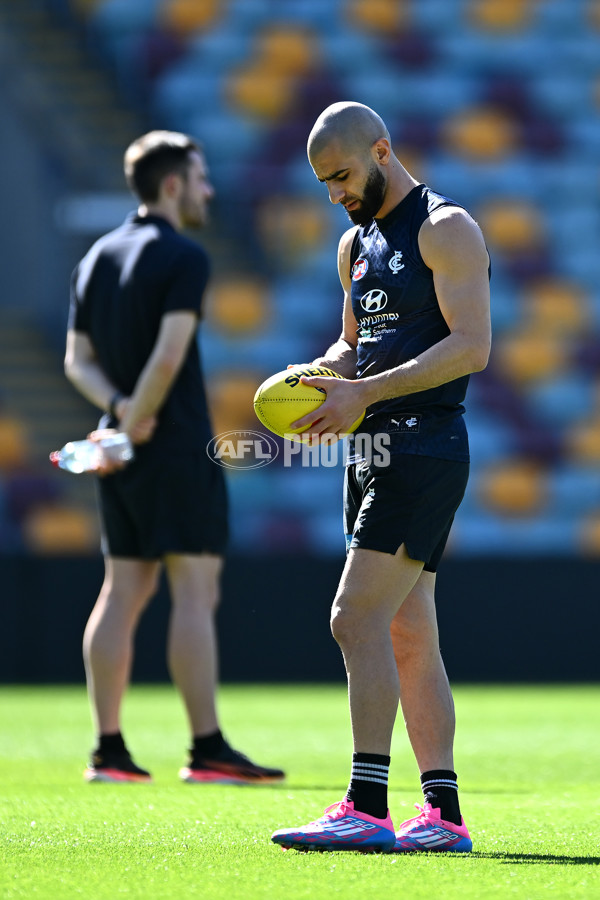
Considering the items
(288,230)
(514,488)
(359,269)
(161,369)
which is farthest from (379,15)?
(359,269)

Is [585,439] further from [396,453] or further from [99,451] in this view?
[396,453]

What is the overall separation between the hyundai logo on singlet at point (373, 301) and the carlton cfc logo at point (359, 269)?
54 mm

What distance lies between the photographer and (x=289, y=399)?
3203 mm

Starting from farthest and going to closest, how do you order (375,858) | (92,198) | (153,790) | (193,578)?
1. (92,198)
2. (193,578)
3. (153,790)
4. (375,858)

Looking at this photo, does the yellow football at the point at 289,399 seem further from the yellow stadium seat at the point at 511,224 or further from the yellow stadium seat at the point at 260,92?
the yellow stadium seat at the point at 260,92

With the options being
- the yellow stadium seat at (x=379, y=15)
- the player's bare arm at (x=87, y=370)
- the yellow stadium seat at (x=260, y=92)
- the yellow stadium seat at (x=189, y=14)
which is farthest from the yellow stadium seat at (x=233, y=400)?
the player's bare arm at (x=87, y=370)

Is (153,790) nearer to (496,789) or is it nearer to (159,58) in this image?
(496,789)

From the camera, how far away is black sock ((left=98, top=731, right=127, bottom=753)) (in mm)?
4414

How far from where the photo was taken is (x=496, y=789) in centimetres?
425

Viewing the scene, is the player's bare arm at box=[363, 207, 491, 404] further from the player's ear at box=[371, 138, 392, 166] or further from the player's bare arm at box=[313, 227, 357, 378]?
the player's bare arm at box=[313, 227, 357, 378]

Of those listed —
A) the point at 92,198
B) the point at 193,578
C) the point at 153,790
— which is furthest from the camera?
the point at 92,198

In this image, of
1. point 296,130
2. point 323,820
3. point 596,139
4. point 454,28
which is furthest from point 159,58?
point 323,820

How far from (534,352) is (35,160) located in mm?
3910

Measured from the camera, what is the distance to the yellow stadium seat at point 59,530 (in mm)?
9461
